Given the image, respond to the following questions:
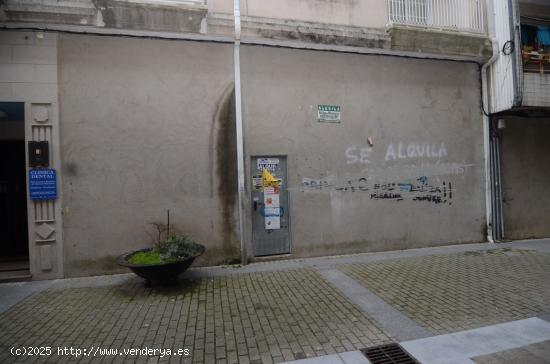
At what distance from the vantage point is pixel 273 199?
7.00m

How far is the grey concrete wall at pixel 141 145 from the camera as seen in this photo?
6.13m

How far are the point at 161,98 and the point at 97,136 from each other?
4.69 feet

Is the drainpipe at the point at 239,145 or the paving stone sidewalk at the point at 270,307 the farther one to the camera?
the drainpipe at the point at 239,145

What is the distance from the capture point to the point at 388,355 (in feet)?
10.9

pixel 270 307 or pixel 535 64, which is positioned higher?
pixel 535 64

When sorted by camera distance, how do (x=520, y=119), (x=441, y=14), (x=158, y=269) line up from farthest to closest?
(x=520, y=119) < (x=441, y=14) < (x=158, y=269)

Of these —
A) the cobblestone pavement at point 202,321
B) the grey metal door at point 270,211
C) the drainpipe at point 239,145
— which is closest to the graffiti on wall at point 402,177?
the grey metal door at point 270,211

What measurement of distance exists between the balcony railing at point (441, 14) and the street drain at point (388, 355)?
719cm

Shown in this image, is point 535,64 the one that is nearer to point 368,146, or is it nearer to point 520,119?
point 520,119

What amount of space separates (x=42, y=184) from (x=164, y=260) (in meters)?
2.87

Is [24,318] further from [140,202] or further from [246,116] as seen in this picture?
[246,116]

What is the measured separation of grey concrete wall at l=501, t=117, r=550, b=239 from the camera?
873 cm

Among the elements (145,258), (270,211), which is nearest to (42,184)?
(145,258)

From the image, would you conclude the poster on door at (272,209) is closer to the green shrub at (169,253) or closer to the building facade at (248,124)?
the building facade at (248,124)
